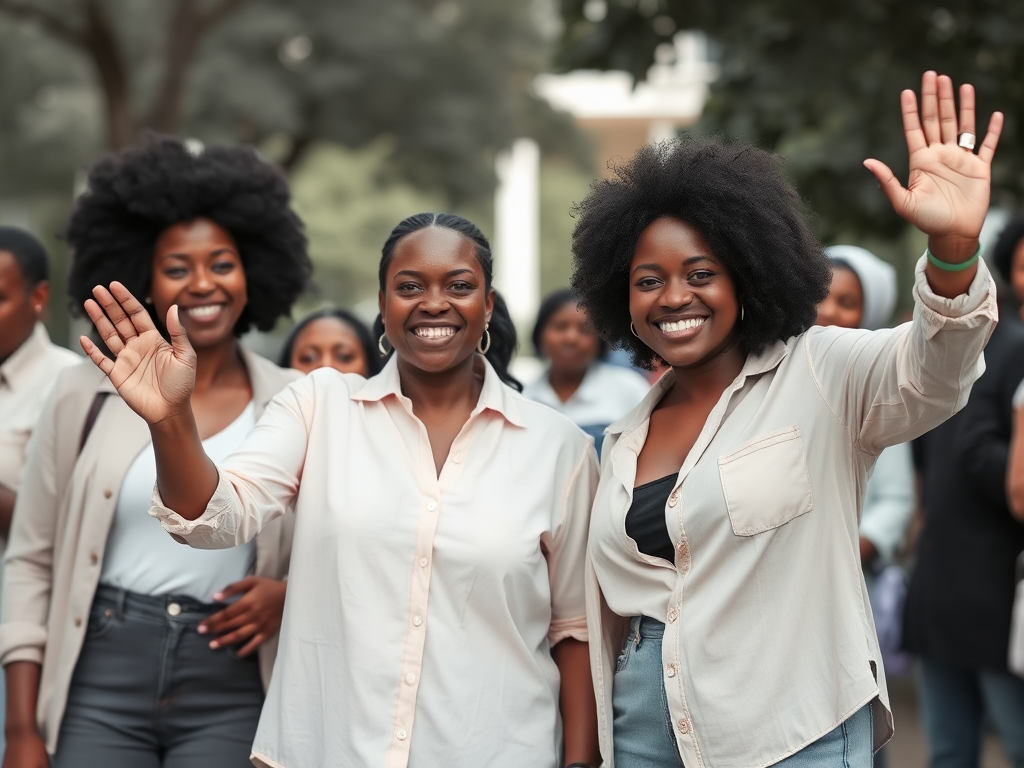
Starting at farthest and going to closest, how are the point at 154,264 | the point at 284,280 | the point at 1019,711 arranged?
the point at 1019,711
the point at 284,280
the point at 154,264

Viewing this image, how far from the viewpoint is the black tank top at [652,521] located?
3.27m

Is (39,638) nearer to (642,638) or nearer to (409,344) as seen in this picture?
(409,344)

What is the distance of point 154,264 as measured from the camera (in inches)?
167

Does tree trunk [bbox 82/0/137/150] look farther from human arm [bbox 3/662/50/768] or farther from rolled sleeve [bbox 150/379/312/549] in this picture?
rolled sleeve [bbox 150/379/312/549]

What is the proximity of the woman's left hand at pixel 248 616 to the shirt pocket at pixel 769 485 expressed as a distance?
1317 mm

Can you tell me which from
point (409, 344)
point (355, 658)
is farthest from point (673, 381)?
point (355, 658)

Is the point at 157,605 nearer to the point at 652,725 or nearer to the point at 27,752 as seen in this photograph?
the point at 27,752

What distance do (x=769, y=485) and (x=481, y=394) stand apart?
2.97ft

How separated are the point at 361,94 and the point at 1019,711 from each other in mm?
15199

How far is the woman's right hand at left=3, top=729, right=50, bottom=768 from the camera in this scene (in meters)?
3.77

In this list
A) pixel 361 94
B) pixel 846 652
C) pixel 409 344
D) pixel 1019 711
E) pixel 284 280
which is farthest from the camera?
pixel 361 94

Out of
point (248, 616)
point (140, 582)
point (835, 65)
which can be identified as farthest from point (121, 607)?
point (835, 65)

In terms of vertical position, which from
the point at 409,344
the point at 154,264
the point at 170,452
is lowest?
the point at 170,452

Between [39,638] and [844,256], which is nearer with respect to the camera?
[39,638]
